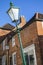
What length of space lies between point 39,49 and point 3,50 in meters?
9.84

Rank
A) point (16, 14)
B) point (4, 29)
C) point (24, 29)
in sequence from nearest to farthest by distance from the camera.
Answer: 1. point (16, 14)
2. point (24, 29)
3. point (4, 29)

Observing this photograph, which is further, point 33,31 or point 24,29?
point 24,29

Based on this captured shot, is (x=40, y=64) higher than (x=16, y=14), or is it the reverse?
(x=16, y=14)

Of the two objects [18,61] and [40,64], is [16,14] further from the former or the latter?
[18,61]

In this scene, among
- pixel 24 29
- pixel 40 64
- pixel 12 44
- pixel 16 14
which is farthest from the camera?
pixel 12 44

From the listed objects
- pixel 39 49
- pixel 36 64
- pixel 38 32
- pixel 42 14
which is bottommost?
pixel 36 64

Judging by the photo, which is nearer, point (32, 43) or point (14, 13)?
point (14, 13)

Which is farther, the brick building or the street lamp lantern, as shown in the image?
the brick building

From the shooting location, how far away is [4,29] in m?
30.5

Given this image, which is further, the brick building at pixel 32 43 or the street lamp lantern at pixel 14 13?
the brick building at pixel 32 43

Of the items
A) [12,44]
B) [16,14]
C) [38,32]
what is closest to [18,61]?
[12,44]

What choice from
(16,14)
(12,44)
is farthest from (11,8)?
(12,44)

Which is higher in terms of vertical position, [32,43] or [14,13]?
[14,13]

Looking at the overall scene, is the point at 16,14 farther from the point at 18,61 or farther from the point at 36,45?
the point at 18,61
